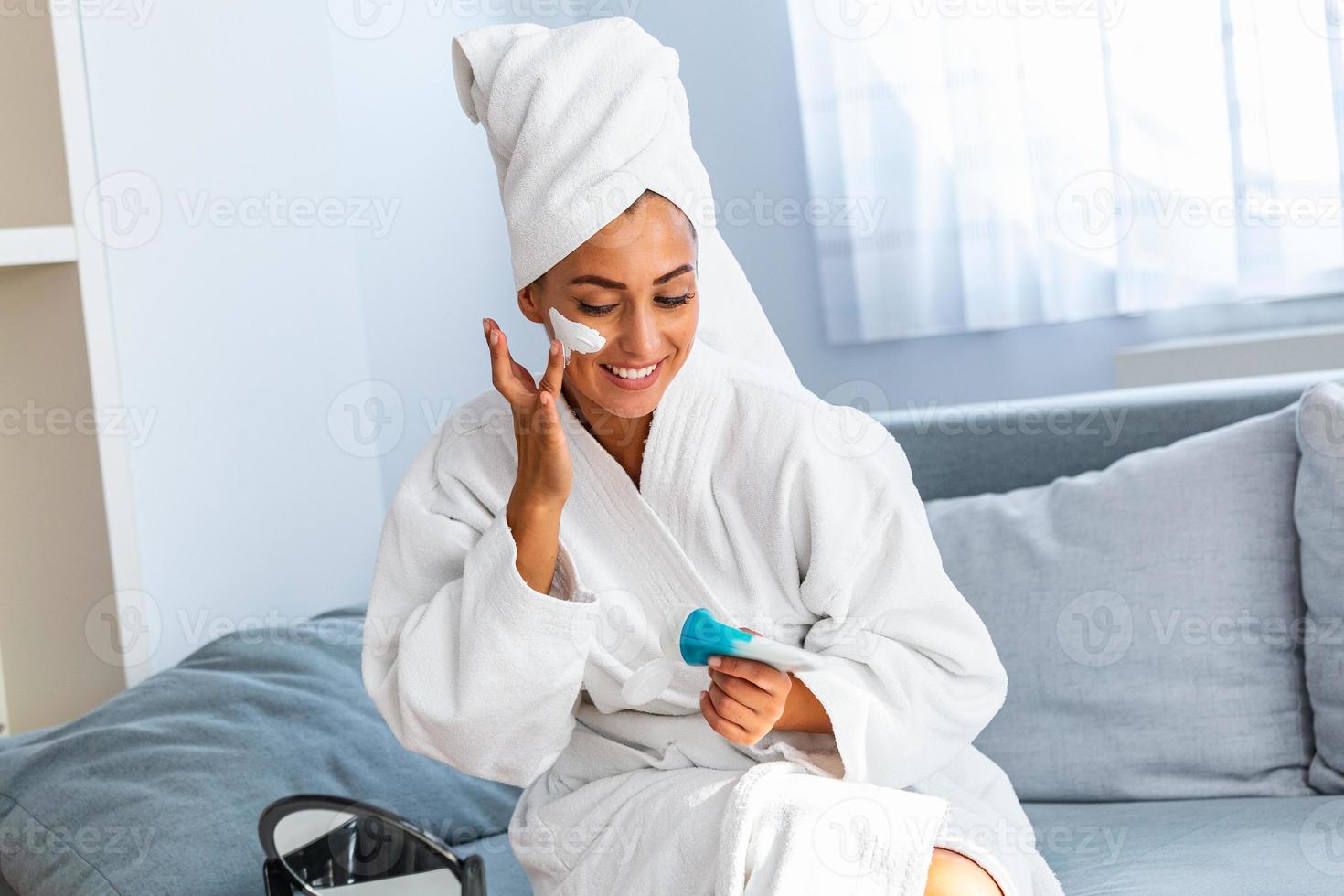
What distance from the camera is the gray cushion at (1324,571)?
159cm

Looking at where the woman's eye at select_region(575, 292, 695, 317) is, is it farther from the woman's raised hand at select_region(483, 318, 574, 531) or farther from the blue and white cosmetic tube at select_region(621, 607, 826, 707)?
the blue and white cosmetic tube at select_region(621, 607, 826, 707)

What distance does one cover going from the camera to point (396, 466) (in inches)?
124

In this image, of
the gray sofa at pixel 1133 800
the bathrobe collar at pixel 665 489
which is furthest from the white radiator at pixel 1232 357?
the bathrobe collar at pixel 665 489

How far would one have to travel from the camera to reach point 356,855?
1.31 meters

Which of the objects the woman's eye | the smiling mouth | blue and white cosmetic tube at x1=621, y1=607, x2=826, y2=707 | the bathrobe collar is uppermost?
the woman's eye

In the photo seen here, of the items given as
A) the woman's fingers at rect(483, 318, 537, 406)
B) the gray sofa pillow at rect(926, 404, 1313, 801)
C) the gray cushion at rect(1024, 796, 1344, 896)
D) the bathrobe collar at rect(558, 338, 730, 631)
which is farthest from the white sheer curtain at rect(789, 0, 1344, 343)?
the woman's fingers at rect(483, 318, 537, 406)

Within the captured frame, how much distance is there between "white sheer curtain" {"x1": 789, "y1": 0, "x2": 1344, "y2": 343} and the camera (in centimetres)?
260

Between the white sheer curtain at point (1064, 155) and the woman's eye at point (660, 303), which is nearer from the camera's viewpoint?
the woman's eye at point (660, 303)

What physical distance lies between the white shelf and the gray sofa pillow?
3.98 feet

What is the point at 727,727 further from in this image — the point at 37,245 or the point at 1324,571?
the point at 37,245

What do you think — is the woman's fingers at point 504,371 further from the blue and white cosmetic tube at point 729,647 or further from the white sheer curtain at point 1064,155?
the white sheer curtain at point 1064,155

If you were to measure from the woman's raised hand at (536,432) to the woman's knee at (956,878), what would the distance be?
421mm

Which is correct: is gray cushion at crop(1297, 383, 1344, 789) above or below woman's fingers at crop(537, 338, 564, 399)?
below

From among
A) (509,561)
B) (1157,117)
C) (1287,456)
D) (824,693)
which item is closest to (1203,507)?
(1287,456)
